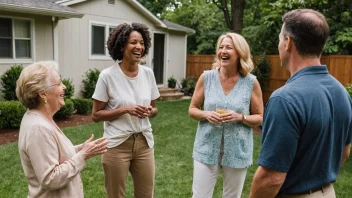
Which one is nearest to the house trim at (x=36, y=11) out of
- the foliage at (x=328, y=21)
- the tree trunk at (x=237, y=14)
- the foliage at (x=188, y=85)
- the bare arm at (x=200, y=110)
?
the tree trunk at (x=237, y=14)

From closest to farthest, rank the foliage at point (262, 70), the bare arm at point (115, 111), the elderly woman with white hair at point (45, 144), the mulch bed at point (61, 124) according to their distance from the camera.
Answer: the elderly woman with white hair at point (45, 144) → the bare arm at point (115, 111) → the mulch bed at point (61, 124) → the foliage at point (262, 70)

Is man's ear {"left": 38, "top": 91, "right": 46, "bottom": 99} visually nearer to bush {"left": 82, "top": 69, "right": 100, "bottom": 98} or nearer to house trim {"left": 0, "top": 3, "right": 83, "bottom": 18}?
house trim {"left": 0, "top": 3, "right": 83, "bottom": 18}

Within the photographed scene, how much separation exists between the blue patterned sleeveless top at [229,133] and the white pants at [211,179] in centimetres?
6

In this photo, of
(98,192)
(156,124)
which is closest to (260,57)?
(156,124)

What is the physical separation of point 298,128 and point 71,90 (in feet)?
31.1

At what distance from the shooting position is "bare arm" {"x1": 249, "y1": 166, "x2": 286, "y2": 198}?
5.22ft

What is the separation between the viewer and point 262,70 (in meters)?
13.2

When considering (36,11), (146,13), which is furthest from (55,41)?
(146,13)

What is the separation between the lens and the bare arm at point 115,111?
2.69 metres

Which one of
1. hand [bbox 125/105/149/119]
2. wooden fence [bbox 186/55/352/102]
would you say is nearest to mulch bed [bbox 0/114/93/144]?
hand [bbox 125/105/149/119]

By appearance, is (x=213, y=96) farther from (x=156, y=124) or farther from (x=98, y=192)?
(x=156, y=124)

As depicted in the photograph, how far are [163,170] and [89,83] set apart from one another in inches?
274

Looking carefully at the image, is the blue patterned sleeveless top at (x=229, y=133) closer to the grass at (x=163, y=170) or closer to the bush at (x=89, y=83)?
the grass at (x=163, y=170)

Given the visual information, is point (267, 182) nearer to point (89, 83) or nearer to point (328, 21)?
point (89, 83)
